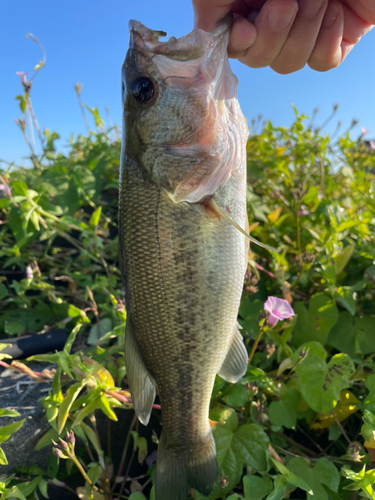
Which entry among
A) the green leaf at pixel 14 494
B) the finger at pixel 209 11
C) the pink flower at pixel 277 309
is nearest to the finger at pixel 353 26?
the finger at pixel 209 11

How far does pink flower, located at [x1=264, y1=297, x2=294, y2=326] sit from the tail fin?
564 mm

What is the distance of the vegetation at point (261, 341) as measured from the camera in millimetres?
1250

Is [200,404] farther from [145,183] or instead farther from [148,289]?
[145,183]

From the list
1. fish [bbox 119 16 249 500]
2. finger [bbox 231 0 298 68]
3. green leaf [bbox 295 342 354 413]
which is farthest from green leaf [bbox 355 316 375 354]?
finger [bbox 231 0 298 68]

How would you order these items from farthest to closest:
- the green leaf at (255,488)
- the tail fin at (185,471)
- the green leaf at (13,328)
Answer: the green leaf at (13,328)
the tail fin at (185,471)
the green leaf at (255,488)

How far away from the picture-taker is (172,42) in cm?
126

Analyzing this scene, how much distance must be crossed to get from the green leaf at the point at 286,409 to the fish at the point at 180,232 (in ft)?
1.11

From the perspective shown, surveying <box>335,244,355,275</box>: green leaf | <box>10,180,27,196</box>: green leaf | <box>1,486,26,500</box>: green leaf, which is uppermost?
<box>10,180,27,196</box>: green leaf

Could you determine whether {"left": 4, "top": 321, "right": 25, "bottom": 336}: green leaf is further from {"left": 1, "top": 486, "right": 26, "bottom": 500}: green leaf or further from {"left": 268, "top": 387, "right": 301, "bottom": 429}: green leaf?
{"left": 268, "top": 387, "right": 301, "bottom": 429}: green leaf

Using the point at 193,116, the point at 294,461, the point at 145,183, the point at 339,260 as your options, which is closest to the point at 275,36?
the point at 193,116

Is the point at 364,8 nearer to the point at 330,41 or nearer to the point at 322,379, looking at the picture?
the point at 330,41

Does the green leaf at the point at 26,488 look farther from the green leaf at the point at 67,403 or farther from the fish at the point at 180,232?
the fish at the point at 180,232

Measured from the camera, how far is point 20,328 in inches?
86.3

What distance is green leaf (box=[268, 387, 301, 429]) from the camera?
4.64 ft
